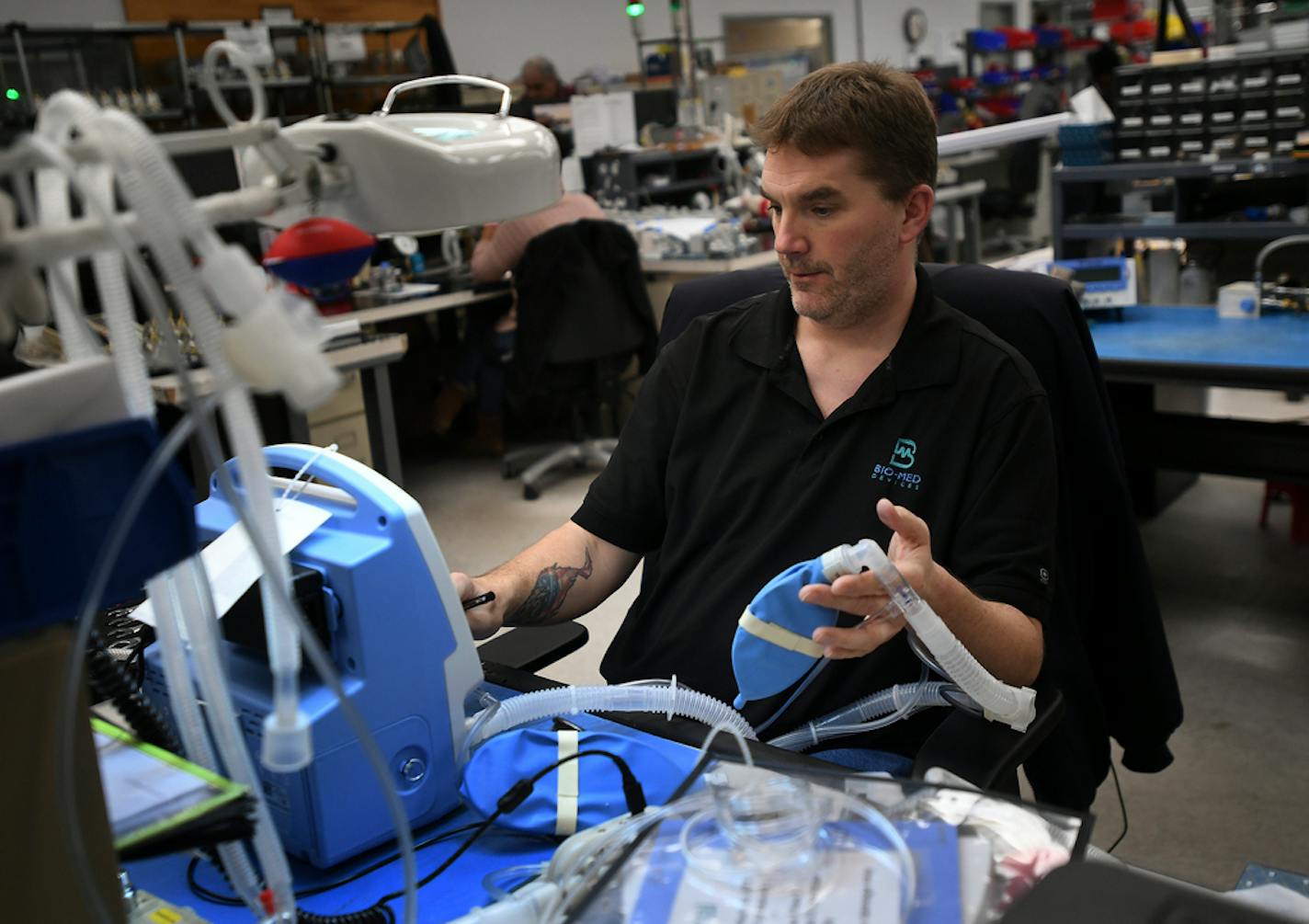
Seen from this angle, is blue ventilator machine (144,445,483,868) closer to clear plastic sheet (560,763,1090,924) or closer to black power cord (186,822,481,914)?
black power cord (186,822,481,914)

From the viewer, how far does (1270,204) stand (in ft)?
10.8

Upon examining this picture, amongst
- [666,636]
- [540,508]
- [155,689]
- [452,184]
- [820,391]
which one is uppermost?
[452,184]

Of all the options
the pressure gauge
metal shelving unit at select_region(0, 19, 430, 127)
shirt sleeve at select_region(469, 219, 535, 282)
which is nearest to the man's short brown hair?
shirt sleeve at select_region(469, 219, 535, 282)

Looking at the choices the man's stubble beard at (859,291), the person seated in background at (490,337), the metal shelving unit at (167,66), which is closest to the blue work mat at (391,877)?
the man's stubble beard at (859,291)

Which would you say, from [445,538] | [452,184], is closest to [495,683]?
[452,184]

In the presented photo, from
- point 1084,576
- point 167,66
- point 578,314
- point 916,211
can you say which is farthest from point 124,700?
point 167,66

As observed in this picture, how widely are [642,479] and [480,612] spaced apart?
30 centimetres

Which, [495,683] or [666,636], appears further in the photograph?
[666,636]

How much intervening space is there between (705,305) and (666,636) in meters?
0.49

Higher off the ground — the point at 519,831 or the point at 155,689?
the point at 155,689

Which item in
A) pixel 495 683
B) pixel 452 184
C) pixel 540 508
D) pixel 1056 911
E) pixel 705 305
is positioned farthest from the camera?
pixel 540 508

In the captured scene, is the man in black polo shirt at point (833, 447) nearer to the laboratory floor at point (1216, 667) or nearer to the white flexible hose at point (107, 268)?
the white flexible hose at point (107, 268)

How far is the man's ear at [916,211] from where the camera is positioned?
A: 4.74 feet

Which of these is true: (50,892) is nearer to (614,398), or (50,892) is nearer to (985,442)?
(985,442)
